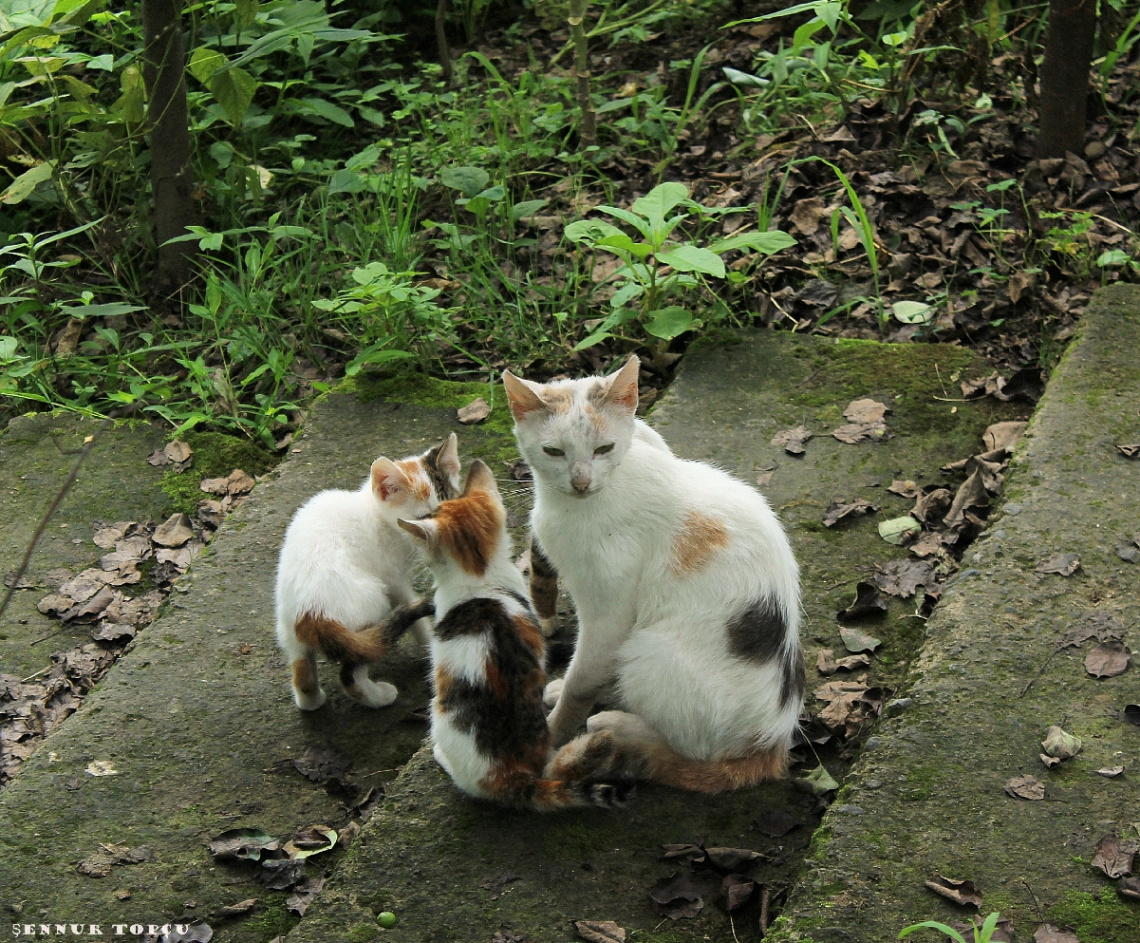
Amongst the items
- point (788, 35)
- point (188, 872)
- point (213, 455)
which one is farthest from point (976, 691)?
point (788, 35)

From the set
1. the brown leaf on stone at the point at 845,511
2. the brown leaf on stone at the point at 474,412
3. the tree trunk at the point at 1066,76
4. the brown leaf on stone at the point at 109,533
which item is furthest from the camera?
the tree trunk at the point at 1066,76

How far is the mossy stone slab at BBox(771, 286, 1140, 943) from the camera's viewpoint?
8.66ft

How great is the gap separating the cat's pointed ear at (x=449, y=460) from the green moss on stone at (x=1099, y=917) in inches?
89.7

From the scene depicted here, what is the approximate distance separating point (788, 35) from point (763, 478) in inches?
171

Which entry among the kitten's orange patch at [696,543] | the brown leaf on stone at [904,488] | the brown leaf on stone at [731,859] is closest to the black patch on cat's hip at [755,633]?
the kitten's orange patch at [696,543]

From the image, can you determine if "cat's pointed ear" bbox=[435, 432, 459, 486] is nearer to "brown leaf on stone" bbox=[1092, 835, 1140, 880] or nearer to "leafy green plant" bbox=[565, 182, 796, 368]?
"leafy green plant" bbox=[565, 182, 796, 368]

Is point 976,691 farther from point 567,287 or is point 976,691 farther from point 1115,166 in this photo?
point 1115,166

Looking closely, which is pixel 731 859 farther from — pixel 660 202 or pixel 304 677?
pixel 660 202

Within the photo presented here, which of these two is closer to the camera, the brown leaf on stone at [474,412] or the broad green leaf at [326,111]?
the brown leaf on stone at [474,412]

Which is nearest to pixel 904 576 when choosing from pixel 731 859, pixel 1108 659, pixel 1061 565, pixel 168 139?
pixel 1061 565

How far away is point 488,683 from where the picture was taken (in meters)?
2.97

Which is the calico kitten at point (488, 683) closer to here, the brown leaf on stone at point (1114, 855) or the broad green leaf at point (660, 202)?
the brown leaf on stone at point (1114, 855)

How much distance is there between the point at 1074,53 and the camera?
5.52m

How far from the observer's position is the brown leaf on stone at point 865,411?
4.61 m
